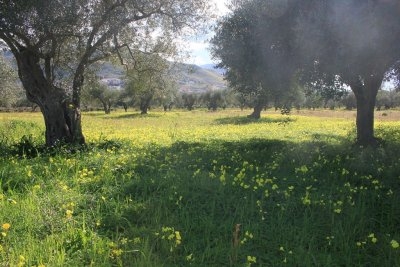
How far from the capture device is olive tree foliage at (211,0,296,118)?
1422cm

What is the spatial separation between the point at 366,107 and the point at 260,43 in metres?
5.60

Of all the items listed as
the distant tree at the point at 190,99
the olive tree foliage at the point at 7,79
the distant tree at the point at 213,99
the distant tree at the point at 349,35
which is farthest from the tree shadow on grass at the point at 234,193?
the distant tree at the point at 190,99

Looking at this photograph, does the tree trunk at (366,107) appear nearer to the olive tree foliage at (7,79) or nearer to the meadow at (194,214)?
the meadow at (194,214)

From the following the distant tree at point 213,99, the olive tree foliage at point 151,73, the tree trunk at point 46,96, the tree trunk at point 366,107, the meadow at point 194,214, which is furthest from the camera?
the distant tree at point 213,99

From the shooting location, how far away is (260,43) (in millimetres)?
15312

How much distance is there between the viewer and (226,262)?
6043 mm

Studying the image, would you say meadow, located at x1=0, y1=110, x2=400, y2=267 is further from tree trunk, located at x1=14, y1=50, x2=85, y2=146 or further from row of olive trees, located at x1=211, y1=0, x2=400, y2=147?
row of olive trees, located at x1=211, y1=0, x2=400, y2=147

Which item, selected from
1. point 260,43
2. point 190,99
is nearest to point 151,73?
point 260,43

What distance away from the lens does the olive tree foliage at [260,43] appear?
46.6 feet

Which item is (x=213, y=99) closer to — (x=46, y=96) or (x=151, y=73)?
(x=151, y=73)

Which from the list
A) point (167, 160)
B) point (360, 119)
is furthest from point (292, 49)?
point (167, 160)

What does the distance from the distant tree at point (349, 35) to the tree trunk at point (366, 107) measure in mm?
2325

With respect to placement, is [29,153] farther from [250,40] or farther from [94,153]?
[250,40]

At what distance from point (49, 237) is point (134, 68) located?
1291 cm
